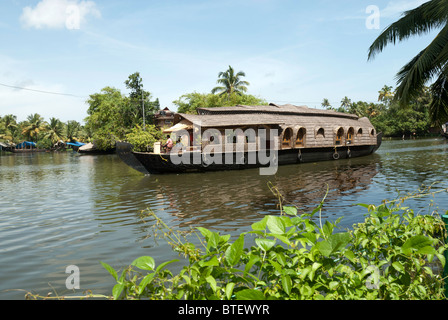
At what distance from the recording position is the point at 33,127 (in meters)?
65.0

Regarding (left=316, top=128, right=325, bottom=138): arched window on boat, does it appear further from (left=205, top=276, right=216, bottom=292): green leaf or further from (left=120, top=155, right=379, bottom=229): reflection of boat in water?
(left=205, top=276, right=216, bottom=292): green leaf

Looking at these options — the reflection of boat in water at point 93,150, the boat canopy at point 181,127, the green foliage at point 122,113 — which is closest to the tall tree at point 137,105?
the green foliage at point 122,113

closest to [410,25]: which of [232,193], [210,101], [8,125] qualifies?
[232,193]

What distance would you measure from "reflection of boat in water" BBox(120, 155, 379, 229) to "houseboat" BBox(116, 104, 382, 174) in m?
0.90

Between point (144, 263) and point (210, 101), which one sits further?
point (210, 101)

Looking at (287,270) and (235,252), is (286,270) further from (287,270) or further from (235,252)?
(235,252)

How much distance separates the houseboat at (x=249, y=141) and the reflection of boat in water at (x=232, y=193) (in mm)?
897

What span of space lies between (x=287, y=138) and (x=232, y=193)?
31.7ft

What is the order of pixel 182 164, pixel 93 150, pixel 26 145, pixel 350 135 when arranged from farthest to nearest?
pixel 26 145 < pixel 93 150 < pixel 350 135 < pixel 182 164

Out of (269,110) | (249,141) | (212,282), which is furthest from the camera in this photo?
(269,110)

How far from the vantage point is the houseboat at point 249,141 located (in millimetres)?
15102
